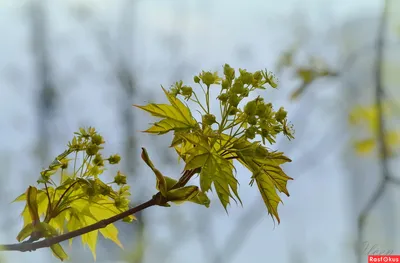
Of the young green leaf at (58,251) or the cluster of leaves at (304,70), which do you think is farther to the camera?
the cluster of leaves at (304,70)

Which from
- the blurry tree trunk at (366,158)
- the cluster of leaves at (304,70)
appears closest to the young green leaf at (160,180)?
the cluster of leaves at (304,70)

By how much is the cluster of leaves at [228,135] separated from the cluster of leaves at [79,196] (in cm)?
4

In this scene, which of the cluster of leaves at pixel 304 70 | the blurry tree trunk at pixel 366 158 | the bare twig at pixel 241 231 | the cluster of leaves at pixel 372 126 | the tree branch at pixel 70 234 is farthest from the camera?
the blurry tree trunk at pixel 366 158

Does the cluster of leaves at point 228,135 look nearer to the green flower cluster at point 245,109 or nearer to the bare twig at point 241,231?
the green flower cluster at point 245,109

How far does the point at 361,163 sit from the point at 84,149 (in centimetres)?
133

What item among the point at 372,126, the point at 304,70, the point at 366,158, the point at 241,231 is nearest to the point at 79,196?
the point at 304,70

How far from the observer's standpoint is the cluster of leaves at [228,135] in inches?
10.9

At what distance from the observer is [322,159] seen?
1.27 m

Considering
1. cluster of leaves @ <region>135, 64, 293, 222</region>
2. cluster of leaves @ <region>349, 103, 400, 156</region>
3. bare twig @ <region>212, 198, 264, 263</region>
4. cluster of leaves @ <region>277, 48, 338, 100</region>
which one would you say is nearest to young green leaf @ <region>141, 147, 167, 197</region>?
cluster of leaves @ <region>135, 64, 293, 222</region>

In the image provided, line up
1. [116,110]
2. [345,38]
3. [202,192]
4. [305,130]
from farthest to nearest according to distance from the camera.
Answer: [345,38] → [305,130] → [116,110] → [202,192]

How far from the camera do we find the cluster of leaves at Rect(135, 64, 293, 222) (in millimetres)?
276

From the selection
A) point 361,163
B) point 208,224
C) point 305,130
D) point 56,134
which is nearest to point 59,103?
point 56,134

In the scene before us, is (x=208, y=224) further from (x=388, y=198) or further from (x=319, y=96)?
(x=388, y=198)

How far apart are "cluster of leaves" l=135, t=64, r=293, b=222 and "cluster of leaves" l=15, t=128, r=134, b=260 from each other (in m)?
0.04
